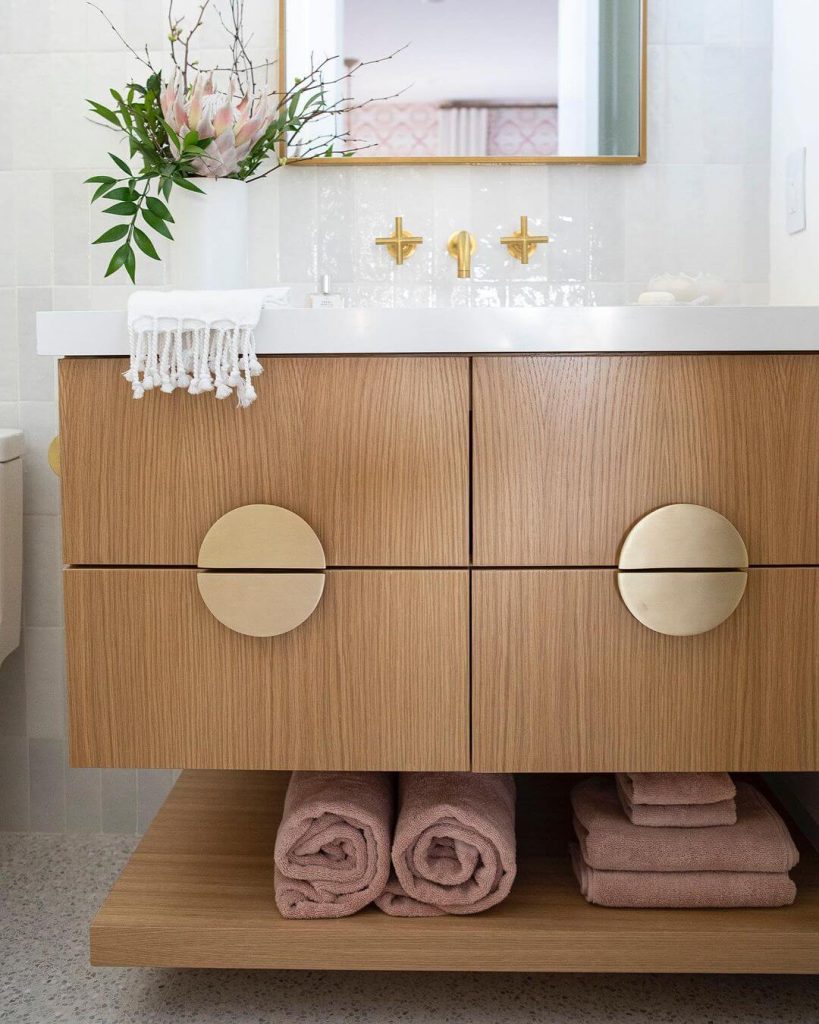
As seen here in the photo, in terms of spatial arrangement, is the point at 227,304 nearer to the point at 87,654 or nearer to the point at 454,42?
the point at 87,654

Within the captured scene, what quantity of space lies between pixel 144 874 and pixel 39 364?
2.88ft

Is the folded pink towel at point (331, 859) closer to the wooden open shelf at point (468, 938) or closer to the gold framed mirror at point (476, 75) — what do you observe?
the wooden open shelf at point (468, 938)

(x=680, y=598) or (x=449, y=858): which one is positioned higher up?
(x=680, y=598)

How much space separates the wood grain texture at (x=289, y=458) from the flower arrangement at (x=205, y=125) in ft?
1.33

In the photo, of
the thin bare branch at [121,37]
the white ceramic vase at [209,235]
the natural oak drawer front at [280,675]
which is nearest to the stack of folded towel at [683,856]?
the natural oak drawer front at [280,675]

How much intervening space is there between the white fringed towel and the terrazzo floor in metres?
0.76

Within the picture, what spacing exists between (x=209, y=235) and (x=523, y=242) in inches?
19.3

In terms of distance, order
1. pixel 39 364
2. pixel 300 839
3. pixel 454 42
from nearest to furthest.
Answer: pixel 300 839 → pixel 454 42 → pixel 39 364

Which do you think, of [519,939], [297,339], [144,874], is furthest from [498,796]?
[297,339]

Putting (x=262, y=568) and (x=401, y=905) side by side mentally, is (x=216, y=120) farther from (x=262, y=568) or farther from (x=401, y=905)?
(x=401, y=905)

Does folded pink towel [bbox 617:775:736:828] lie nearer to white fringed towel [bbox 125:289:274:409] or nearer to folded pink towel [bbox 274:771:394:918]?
folded pink towel [bbox 274:771:394:918]

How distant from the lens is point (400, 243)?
1.52 metres

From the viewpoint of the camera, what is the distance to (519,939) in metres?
1.11

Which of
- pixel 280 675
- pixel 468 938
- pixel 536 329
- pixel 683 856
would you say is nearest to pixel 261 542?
pixel 280 675
